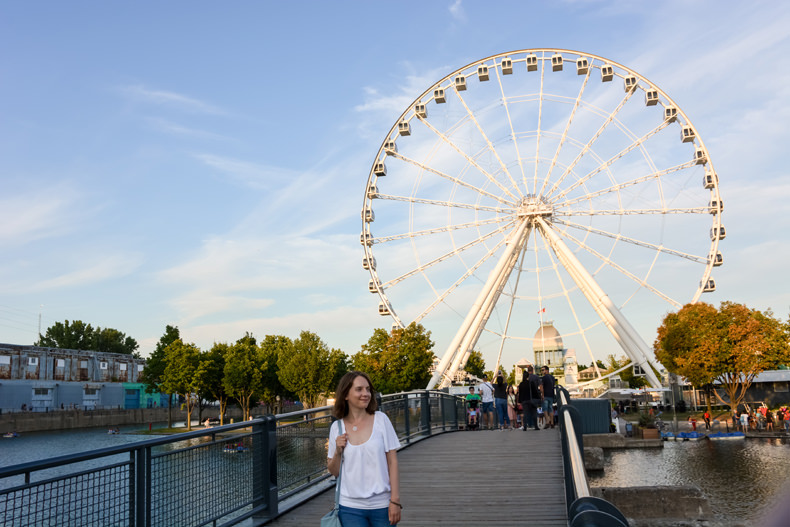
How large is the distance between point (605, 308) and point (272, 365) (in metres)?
50.2

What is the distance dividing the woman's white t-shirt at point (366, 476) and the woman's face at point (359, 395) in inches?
9.6

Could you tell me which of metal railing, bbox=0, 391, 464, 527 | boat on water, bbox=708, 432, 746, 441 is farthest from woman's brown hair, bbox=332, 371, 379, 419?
boat on water, bbox=708, 432, 746, 441

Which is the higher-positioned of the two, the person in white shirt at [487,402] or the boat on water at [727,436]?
the person in white shirt at [487,402]

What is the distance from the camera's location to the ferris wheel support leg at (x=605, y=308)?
1446 inches

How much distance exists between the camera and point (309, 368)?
7219 centimetres

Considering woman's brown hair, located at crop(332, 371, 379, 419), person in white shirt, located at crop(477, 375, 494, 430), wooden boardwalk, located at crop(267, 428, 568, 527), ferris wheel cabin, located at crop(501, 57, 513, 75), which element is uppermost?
ferris wheel cabin, located at crop(501, 57, 513, 75)

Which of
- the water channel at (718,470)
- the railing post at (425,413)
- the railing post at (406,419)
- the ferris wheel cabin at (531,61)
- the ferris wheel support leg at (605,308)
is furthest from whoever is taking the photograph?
the ferris wheel cabin at (531,61)

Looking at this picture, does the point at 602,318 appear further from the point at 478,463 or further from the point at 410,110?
the point at 478,463

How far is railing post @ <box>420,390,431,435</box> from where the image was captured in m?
18.8

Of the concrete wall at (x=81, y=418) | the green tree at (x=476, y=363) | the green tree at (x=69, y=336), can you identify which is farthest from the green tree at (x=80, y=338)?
the green tree at (x=476, y=363)

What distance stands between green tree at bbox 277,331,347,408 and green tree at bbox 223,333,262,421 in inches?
105

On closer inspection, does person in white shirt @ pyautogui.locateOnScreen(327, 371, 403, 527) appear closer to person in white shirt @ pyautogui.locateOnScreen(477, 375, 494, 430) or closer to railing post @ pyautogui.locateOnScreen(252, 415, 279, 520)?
railing post @ pyautogui.locateOnScreen(252, 415, 279, 520)

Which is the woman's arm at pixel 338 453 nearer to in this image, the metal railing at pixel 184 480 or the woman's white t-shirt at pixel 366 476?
the woman's white t-shirt at pixel 366 476

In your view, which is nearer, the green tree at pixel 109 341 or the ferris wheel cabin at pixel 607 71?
the ferris wheel cabin at pixel 607 71
